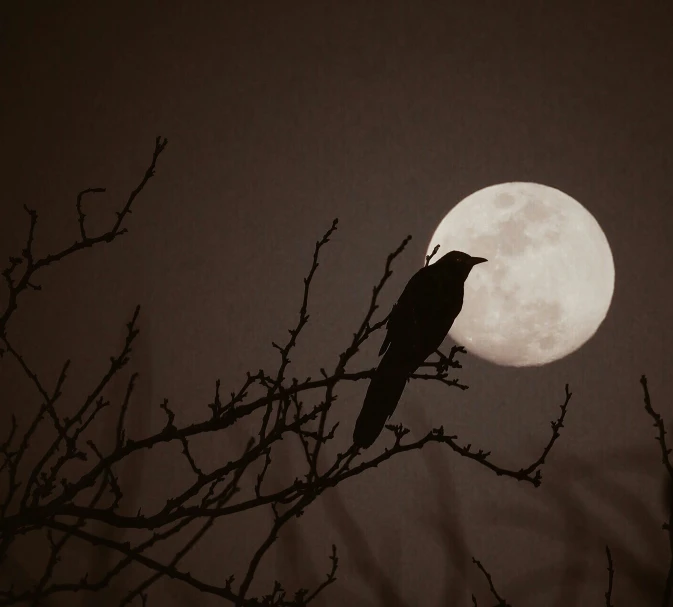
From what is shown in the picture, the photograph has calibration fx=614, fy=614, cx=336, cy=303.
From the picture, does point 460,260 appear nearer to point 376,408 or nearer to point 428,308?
point 428,308

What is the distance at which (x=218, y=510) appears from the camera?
217cm

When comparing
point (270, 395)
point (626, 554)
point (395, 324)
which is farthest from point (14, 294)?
point (626, 554)

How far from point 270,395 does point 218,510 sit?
455 millimetres

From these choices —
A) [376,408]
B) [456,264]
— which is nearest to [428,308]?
[456,264]

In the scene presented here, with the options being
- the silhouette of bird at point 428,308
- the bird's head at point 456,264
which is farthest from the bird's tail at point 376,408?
the bird's head at point 456,264

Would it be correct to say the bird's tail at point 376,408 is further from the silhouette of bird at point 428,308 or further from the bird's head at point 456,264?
the bird's head at point 456,264

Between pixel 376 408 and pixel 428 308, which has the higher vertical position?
pixel 428 308

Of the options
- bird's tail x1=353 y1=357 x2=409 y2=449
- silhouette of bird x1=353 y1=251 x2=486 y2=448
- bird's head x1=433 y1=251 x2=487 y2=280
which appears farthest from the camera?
bird's head x1=433 y1=251 x2=487 y2=280

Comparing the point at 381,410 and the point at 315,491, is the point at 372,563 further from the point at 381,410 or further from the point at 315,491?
the point at 315,491

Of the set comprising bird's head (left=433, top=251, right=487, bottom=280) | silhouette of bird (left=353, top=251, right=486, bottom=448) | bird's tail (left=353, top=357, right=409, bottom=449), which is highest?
bird's head (left=433, top=251, right=487, bottom=280)

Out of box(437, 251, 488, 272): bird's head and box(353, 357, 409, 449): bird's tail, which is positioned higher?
box(437, 251, 488, 272): bird's head

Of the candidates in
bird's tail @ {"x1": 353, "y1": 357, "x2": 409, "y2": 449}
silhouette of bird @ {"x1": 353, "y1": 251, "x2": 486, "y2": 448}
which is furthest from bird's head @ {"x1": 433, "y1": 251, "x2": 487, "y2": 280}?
bird's tail @ {"x1": 353, "y1": 357, "x2": 409, "y2": 449}

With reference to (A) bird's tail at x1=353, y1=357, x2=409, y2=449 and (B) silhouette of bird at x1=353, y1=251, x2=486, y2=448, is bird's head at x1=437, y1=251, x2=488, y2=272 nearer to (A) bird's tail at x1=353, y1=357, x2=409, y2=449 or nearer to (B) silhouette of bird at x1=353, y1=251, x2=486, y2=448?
(B) silhouette of bird at x1=353, y1=251, x2=486, y2=448

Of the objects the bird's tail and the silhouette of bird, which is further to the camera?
the silhouette of bird
